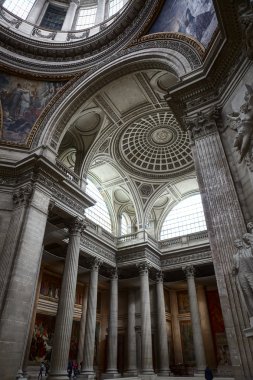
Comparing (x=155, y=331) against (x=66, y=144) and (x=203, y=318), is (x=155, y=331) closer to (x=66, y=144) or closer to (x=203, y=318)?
(x=203, y=318)

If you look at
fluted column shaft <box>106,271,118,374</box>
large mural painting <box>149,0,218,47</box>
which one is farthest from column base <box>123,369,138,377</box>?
large mural painting <box>149,0,218,47</box>

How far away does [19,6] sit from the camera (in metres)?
17.0

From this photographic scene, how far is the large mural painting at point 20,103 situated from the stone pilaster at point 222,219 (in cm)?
742

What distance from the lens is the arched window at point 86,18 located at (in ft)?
57.1

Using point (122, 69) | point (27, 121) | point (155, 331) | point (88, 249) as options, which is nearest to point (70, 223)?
point (88, 249)

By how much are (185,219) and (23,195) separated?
1298 cm

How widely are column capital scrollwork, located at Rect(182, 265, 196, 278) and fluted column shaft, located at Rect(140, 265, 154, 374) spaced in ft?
8.58

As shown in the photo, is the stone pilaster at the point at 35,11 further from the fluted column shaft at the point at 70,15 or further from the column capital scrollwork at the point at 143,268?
the column capital scrollwork at the point at 143,268

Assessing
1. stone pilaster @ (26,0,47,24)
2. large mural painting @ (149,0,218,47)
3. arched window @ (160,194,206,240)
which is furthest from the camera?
arched window @ (160,194,206,240)

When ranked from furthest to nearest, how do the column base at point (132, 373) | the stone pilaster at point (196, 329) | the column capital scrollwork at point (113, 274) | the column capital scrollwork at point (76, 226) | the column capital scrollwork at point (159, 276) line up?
the column capital scrollwork at point (159, 276) → the column capital scrollwork at point (113, 274) → the column base at point (132, 373) → the stone pilaster at point (196, 329) → the column capital scrollwork at point (76, 226)

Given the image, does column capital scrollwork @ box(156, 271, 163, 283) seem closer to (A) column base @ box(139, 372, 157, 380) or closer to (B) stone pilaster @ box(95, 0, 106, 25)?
(A) column base @ box(139, 372, 157, 380)

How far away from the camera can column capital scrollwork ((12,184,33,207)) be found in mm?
9117

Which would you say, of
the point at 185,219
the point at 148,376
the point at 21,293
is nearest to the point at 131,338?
the point at 148,376

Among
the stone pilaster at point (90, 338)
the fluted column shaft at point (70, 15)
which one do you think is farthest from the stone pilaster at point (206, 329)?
the fluted column shaft at point (70, 15)
